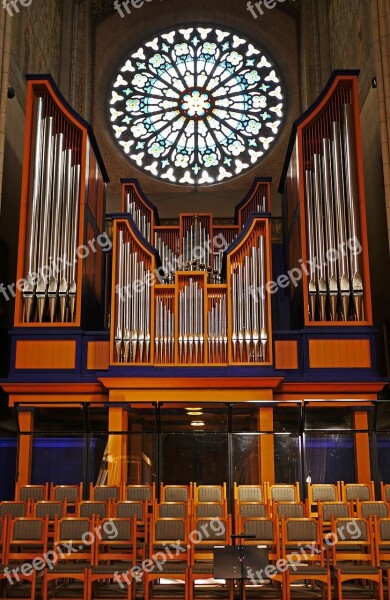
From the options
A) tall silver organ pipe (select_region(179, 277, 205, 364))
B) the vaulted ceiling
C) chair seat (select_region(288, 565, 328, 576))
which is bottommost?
chair seat (select_region(288, 565, 328, 576))

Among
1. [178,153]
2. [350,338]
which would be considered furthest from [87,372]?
[178,153]

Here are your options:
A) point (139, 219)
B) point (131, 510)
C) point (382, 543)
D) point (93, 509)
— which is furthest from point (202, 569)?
point (139, 219)

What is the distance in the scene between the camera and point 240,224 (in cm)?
1552

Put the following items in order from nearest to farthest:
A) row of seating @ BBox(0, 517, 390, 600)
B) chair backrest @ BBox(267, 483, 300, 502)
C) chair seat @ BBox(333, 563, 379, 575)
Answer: chair seat @ BBox(333, 563, 379, 575)
row of seating @ BBox(0, 517, 390, 600)
chair backrest @ BBox(267, 483, 300, 502)

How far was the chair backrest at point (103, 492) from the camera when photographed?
917cm

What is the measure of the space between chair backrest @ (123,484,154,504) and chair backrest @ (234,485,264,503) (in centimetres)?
100

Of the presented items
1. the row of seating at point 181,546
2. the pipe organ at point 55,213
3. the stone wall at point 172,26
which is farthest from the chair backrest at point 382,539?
the stone wall at point 172,26

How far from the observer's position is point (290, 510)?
8.39m

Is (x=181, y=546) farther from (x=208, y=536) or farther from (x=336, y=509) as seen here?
(x=336, y=509)

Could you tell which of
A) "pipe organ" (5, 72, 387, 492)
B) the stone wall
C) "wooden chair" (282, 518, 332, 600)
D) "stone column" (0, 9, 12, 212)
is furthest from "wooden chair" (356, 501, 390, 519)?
the stone wall

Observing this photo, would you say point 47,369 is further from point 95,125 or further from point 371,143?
point 95,125

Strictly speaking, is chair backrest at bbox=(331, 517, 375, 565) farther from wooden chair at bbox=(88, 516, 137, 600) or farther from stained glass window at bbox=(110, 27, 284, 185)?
stained glass window at bbox=(110, 27, 284, 185)

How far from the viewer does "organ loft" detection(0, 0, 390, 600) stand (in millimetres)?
7895

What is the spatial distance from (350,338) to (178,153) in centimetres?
792
